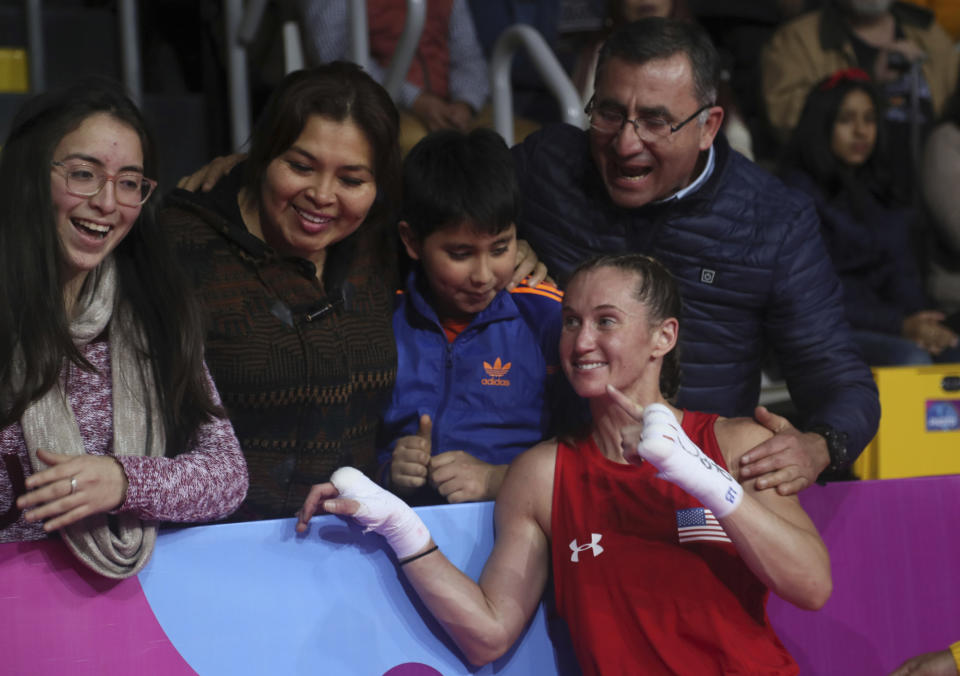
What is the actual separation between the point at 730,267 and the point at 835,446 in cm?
59

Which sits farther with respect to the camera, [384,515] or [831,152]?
[831,152]

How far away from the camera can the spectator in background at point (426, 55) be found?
385 cm

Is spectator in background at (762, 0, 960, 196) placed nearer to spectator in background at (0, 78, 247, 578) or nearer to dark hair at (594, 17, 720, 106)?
dark hair at (594, 17, 720, 106)

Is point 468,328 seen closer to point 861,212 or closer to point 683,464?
point 683,464

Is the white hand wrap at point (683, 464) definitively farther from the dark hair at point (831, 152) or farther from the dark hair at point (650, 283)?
the dark hair at point (831, 152)

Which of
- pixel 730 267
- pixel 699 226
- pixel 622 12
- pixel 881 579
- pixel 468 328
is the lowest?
pixel 881 579

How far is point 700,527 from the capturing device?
2.13m

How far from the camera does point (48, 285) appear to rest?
197 cm

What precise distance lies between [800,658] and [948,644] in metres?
0.37

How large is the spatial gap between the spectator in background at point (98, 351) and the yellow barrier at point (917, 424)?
2.40 m

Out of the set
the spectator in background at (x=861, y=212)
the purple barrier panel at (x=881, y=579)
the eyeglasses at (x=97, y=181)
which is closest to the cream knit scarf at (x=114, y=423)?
the eyeglasses at (x=97, y=181)

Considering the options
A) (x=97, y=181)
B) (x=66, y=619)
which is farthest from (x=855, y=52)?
(x=66, y=619)

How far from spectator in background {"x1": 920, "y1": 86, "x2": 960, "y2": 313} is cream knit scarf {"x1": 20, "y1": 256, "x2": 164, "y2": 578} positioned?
12.3 ft

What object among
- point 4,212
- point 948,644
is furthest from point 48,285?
point 948,644
